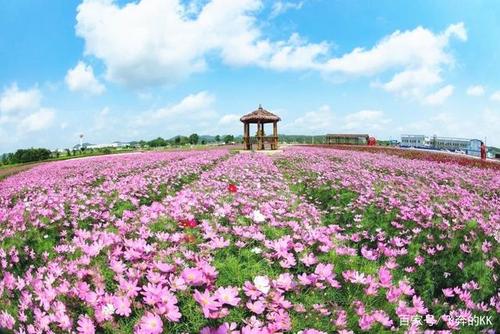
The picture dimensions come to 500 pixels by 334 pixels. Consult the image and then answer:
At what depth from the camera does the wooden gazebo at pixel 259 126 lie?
3034 cm

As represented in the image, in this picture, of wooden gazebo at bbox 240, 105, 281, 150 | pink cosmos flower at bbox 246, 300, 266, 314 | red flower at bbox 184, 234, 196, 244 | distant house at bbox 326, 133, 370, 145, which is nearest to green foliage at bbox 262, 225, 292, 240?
red flower at bbox 184, 234, 196, 244

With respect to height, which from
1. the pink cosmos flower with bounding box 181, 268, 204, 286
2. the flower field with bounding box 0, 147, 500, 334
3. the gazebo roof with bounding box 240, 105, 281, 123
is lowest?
the flower field with bounding box 0, 147, 500, 334

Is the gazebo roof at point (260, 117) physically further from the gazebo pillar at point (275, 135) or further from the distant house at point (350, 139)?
the distant house at point (350, 139)

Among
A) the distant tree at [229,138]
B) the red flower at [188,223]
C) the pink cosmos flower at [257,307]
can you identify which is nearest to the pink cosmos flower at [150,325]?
the pink cosmos flower at [257,307]

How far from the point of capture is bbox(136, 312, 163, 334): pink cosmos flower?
1.80 metres

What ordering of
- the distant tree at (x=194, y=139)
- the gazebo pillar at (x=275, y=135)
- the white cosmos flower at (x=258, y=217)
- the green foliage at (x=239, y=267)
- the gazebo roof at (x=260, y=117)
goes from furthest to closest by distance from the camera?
the distant tree at (x=194, y=139)
the gazebo pillar at (x=275, y=135)
the gazebo roof at (x=260, y=117)
the white cosmos flower at (x=258, y=217)
the green foliage at (x=239, y=267)

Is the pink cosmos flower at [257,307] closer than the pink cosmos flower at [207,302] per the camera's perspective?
No

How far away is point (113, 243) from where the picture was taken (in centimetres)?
289

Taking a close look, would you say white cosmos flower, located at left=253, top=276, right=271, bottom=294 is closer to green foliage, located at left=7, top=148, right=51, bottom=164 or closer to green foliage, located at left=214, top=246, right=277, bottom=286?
green foliage, located at left=214, top=246, right=277, bottom=286

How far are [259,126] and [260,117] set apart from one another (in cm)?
101

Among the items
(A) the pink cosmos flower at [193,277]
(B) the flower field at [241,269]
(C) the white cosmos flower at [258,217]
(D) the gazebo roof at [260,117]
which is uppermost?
(D) the gazebo roof at [260,117]

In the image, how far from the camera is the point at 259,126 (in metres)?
30.7

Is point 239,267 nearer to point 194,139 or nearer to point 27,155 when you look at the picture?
point 27,155

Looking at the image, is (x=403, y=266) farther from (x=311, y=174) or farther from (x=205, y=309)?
(x=311, y=174)
